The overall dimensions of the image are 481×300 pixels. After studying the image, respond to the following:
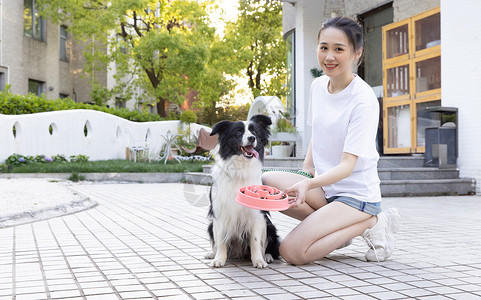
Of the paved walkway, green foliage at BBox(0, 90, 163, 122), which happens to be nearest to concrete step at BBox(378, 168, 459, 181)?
the paved walkway

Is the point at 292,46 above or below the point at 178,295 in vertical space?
above

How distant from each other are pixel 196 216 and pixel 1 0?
16471 millimetres

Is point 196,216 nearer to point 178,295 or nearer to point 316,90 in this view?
point 316,90

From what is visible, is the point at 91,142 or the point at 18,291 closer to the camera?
the point at 18,291

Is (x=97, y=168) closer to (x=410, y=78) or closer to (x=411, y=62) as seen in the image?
(x=410, y=78)

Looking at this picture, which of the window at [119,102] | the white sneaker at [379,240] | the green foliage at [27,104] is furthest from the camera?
the window at [119,102]

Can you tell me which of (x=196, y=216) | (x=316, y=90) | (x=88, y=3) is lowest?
(x=196, y=216)

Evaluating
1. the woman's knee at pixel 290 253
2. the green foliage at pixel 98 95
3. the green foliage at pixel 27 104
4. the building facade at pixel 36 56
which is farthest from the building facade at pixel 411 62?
the green foliage at pixel 98 95

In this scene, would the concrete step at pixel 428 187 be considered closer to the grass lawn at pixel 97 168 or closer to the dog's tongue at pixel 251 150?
the dog's tongue at pixel 251 150

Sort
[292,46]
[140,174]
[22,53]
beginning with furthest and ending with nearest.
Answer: [22,53] → [292,46] → [140,174]

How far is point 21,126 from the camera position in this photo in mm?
13297

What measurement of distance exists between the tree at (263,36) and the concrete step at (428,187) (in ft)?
68.9

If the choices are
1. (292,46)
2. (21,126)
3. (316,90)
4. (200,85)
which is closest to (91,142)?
(21,126)

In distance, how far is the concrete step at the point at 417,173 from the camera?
9231mm
